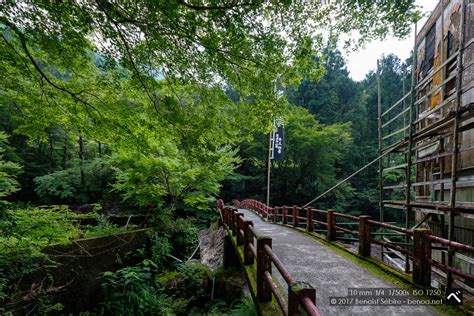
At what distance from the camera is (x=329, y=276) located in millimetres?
4371

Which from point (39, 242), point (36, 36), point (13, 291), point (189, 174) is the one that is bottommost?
point (13, 291)

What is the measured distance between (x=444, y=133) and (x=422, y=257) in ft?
14.4

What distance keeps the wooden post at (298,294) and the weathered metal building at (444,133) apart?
11.4 ft

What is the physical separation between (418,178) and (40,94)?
12563 millimetres

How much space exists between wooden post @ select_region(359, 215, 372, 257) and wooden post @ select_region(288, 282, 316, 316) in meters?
3.66

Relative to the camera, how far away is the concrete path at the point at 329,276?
325 centimetres

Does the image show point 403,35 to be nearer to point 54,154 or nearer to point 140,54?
point 140,54

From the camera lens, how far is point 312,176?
86.5 feet

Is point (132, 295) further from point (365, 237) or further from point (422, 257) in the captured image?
point (422, 257)

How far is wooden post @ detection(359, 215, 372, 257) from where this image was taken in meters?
5.31

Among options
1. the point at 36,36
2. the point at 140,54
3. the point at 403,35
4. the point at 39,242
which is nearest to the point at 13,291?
the point at 39,242

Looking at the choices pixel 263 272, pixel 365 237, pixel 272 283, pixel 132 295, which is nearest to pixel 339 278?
pixel 365 237

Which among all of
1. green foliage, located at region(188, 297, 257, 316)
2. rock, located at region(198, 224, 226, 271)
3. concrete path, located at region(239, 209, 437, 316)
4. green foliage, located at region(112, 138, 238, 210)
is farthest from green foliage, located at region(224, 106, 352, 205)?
green foliage, located at region(188, 297, 257, 316)

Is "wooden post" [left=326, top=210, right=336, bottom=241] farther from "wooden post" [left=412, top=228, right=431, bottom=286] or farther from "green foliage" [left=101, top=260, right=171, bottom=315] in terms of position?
"green foliage" [left=101, top=260, right=171, bottom=315]
